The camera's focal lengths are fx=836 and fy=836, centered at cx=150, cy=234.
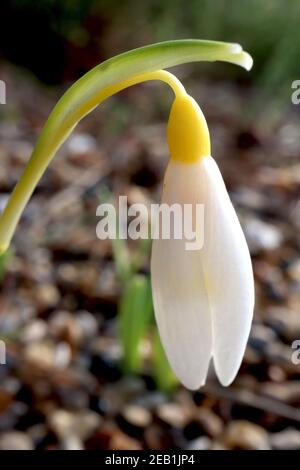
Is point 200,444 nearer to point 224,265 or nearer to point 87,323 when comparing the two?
point 87,323

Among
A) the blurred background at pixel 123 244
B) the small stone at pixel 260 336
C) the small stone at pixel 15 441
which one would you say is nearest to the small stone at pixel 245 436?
the blurred background at pixel 123 244

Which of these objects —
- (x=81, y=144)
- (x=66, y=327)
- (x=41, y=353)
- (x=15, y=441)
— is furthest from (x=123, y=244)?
(x=81, y=144)

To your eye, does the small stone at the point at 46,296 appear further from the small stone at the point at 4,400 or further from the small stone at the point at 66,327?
the small stone at the point at 4,400

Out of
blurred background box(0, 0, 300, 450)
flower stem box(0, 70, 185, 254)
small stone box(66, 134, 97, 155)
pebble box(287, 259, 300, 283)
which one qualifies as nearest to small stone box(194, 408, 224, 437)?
blurred background box(0, 0, 300, 450)

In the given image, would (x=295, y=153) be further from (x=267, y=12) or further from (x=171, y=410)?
(x=171, y=410)

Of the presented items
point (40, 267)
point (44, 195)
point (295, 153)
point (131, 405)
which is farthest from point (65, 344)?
point (295, 153)

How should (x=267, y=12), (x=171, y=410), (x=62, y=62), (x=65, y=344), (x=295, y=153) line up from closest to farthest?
(x=171, y=410) → (x=65, y=344) → (x=295, y=153) → (x=62, y=62) → (x=267, y=12)
